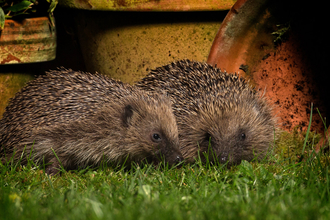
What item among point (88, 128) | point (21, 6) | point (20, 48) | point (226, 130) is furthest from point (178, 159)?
point (21, 6)

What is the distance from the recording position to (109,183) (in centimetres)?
309

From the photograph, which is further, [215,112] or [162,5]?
[162,5]

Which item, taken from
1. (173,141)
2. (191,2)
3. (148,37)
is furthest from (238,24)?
(173,141)

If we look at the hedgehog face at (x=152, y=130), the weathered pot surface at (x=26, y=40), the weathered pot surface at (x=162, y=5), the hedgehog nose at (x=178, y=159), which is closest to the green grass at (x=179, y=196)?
the hedgehog nose at (x=178, y=159)

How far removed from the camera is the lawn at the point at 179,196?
6.81 ft

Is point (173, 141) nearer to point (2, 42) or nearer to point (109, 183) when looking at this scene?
point (109, 183)

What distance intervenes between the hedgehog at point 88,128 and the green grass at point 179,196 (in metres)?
0.40

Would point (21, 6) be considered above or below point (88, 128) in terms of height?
above

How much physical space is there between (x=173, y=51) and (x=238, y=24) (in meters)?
0.86

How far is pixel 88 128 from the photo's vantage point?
3.82 meters

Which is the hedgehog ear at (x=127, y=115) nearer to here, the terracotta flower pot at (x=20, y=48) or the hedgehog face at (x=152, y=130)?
the hedgehog face at (x=152, y=130)

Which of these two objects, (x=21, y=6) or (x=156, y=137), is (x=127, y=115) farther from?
(x=21, y=6)

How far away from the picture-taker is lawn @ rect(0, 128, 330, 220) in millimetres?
2076

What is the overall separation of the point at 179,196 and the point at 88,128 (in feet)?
5.07
